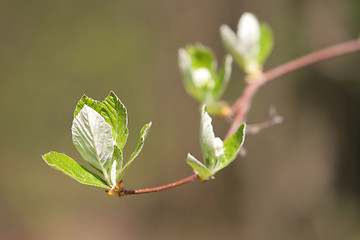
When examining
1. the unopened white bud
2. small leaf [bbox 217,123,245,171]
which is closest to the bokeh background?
the unopened white bud

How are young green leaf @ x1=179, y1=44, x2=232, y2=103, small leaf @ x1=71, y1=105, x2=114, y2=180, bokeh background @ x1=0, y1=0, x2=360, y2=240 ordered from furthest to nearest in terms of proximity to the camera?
bokeh background @ x1=0, y1=0, x2=360, y2=240, young green leaf @ x1=179, y1=44, x2=232, y2=103, small leaf @ x1=71, y1=105, x2=114, y2=180

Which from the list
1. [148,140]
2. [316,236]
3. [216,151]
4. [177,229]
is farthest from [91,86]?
[216,151]

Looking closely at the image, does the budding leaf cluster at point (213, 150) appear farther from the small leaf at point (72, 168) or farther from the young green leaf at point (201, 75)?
the young green leaf at point (201, 75)

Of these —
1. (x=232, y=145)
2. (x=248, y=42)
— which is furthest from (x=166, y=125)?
(x=232, y=145)

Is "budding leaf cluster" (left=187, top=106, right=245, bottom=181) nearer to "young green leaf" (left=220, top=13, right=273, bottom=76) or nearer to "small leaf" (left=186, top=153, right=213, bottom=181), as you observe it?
"small leaf" (left=186, top=153, right=213, bottom=181)

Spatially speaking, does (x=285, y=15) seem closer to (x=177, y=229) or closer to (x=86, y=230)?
(x=177, y=229)

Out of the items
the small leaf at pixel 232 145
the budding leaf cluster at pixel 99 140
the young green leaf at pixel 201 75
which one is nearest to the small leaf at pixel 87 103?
the budding leaf cluster at pixel 99 140
